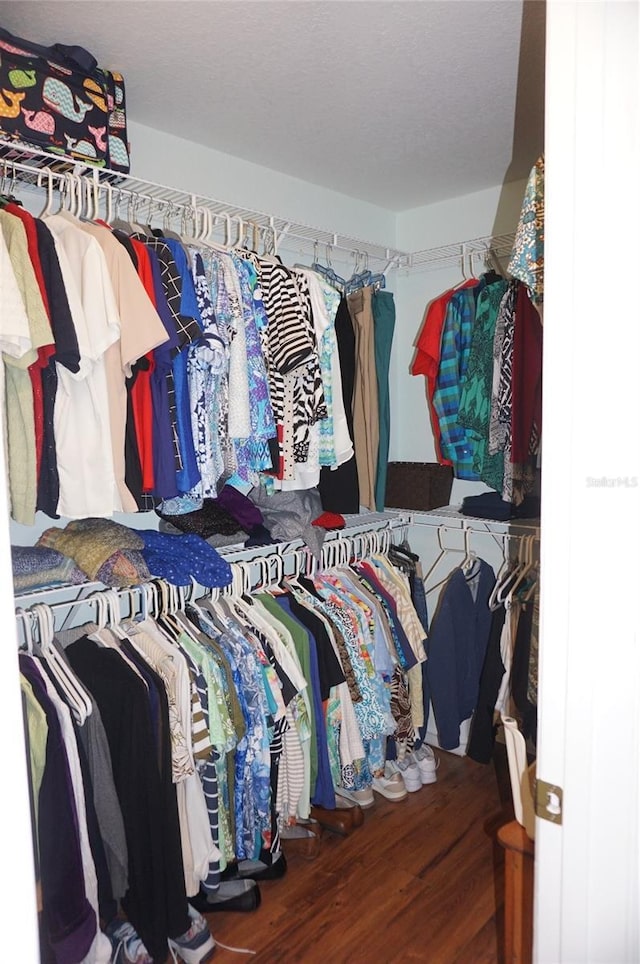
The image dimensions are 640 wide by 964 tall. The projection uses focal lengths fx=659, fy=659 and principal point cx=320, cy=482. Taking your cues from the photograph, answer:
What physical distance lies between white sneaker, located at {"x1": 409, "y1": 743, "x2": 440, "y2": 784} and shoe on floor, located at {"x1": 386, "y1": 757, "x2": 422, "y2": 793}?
0.06 ft

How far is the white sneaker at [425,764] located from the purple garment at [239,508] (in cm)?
132

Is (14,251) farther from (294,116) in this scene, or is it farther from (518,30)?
(518,30)

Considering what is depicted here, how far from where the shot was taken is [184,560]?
2098 millimetres

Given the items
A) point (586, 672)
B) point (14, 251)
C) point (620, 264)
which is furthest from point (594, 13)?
point (14, 251)

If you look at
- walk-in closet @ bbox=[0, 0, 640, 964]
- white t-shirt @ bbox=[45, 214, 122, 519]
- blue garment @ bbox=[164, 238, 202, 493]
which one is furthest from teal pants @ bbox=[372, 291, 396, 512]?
white t-shirt @ bbox=[45, 214, 122, 519]

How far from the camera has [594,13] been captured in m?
0.75

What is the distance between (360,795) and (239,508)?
4.25ft

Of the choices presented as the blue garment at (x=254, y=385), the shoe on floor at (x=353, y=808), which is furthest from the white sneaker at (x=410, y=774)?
the blue garment at (x=254, y=385)

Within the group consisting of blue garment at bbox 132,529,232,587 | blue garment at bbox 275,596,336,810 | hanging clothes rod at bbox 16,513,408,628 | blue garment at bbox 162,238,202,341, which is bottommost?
blue garment at bbox 275,596,336,810

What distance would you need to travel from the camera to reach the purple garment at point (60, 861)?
155 centimetres

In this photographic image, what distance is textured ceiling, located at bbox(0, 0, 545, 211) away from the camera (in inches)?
63.9

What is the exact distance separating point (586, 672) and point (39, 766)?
1.34 m

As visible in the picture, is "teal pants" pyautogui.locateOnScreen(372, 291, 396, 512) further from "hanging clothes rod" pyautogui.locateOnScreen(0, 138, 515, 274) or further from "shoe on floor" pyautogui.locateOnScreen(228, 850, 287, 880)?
"shoe on floor" pyautogui.locateOnScreen(228, 850, 287, 880)

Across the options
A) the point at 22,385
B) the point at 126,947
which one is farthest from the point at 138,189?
the point at 126,947
